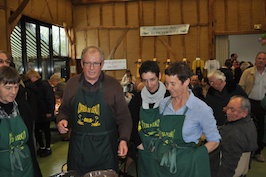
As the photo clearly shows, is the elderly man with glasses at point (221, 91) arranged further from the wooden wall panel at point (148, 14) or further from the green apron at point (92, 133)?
the wooden wall panel at point (148, 14)

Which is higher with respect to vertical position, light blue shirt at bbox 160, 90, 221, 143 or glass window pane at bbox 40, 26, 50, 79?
glass window pane at bbox 40, 26, 50, 79

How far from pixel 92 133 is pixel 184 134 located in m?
0.79

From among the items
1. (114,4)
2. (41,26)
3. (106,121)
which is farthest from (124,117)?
(114,4)

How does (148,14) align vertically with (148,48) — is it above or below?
above

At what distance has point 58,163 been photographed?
5.01m

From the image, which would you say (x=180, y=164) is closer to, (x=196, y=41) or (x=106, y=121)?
(x=106, y=121)

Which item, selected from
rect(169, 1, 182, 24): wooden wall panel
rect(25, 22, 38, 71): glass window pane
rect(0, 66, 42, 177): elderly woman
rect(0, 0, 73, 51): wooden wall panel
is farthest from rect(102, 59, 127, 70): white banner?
rect(0, 66, 42, 177): elderly woman

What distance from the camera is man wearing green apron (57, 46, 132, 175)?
2.28m

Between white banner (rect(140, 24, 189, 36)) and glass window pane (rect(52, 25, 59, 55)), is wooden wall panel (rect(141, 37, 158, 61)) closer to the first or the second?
white banner (rect(140, 24, 189, 36))

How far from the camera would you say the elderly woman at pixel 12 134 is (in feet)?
6.73

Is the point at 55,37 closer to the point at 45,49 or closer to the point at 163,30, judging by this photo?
the point at 45,49

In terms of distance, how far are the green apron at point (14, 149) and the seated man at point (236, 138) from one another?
1835 millimetres

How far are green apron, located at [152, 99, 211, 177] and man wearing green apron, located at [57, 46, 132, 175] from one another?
418mm

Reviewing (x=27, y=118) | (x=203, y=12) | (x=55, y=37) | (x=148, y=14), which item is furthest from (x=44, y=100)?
(x=203, y=12)
